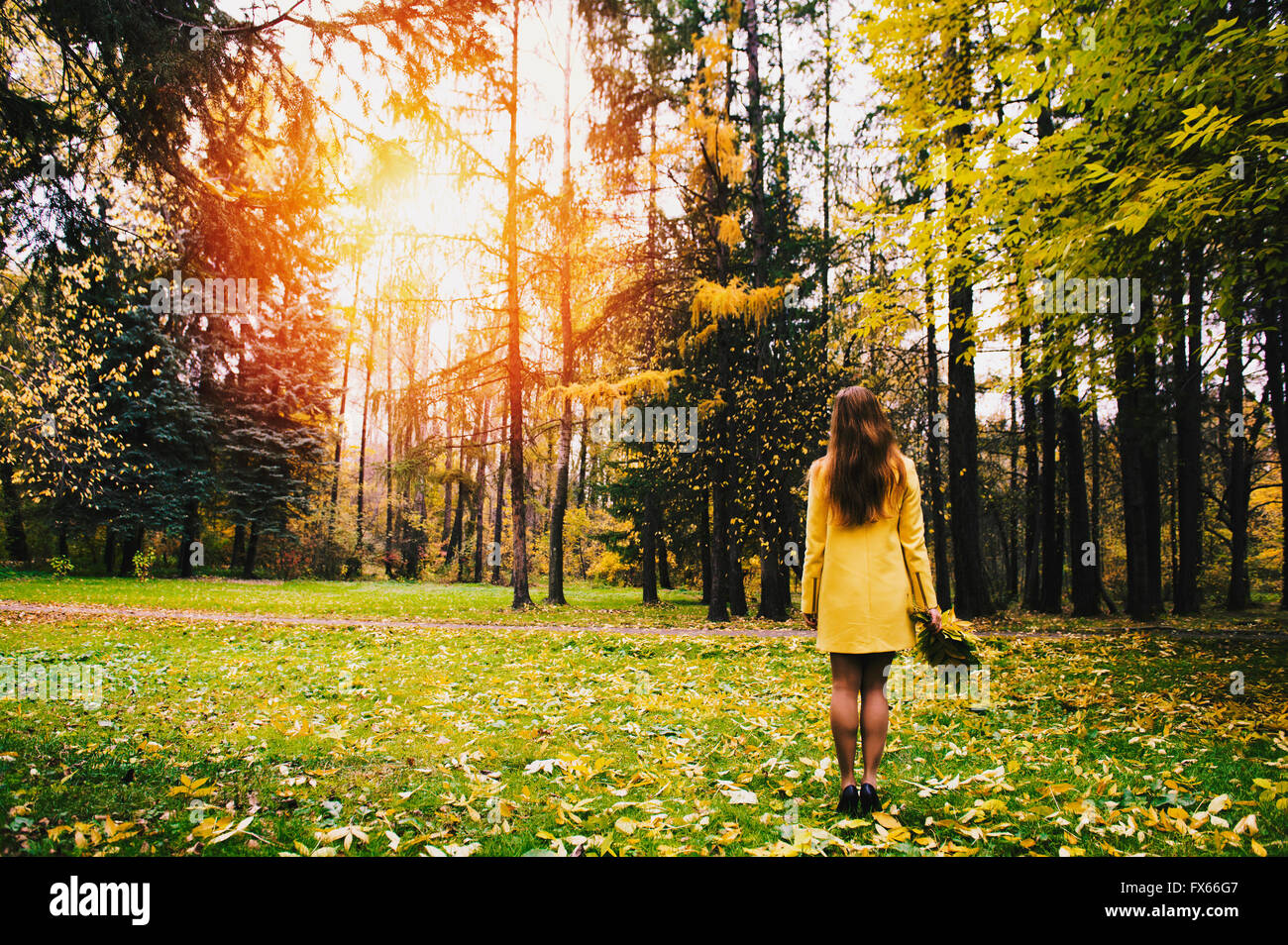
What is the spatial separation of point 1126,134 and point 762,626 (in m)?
8.91

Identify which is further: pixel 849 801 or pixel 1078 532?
pixel 1078 532

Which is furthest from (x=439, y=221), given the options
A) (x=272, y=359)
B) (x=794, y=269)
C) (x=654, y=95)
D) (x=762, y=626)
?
(x=272, y=359)

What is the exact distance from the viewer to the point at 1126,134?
18.1ft

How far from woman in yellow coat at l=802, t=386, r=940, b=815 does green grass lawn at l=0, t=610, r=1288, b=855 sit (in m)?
0.47

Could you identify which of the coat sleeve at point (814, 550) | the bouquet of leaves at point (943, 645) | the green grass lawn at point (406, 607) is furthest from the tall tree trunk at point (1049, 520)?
the coat sleeve at point (814, 550)

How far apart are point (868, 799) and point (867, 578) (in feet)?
3.63

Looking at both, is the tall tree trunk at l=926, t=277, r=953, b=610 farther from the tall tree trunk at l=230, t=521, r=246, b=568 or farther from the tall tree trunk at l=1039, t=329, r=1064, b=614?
the tall tree trunk at l=230, t=521, r=246, b=568

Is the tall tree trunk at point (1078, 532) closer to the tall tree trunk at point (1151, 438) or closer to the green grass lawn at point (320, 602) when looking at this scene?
the tall tree trunk at point (1151, 438)

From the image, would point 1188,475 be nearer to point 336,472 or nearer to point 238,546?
point 336,472

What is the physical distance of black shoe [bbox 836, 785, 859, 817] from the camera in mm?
3121

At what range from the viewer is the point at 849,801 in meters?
3.14

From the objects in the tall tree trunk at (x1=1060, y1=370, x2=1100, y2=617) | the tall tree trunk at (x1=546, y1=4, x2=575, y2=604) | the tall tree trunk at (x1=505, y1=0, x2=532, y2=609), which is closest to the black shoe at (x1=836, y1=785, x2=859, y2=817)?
the tall tree trunk at (x1=546, y1=4, x2=575, y2=604)

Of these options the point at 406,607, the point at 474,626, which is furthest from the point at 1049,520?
the point at 406,607
